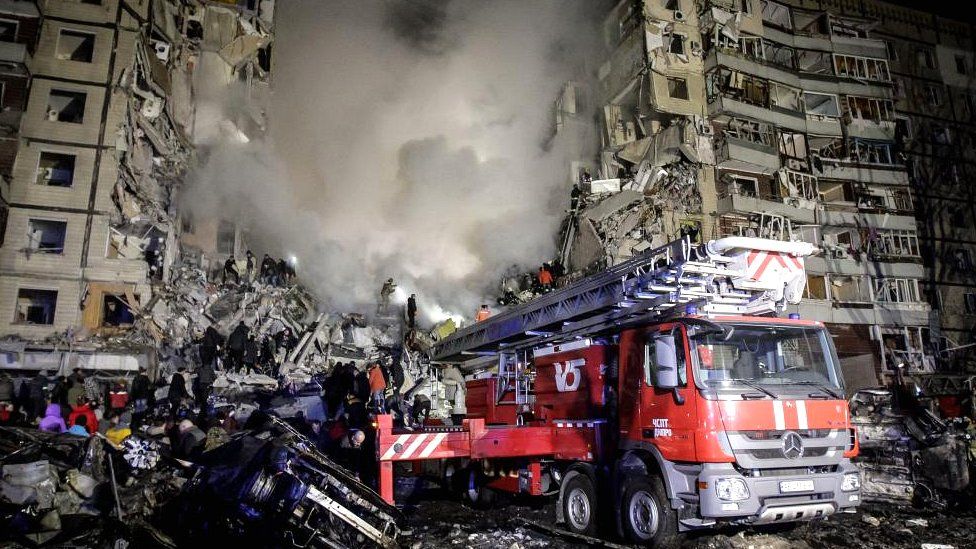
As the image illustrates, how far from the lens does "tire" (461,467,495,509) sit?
10.1 metres

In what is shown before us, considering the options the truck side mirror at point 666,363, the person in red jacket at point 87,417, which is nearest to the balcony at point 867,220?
the truck side mirror at point 666,363

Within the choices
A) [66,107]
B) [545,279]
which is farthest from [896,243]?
[66,107]

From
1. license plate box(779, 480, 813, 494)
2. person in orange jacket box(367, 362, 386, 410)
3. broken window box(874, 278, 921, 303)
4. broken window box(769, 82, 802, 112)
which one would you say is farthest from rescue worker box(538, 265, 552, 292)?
broken window box(874, 278, 921, 303)

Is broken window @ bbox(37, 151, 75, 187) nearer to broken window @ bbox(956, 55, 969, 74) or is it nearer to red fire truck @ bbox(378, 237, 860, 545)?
red fire truck @ bbox(378, 237, 860, 545)

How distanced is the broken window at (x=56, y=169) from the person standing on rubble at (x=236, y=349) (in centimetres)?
1273

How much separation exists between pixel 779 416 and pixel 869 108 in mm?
33819

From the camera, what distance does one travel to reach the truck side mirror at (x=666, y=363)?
21.4ft

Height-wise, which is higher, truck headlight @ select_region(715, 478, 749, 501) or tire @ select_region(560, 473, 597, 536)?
truck headlight @ select_region(715, 478, 749, 501)

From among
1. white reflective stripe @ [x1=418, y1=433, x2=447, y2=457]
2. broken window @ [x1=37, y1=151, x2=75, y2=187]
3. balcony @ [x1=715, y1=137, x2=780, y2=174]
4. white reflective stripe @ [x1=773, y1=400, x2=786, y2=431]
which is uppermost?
balcony @ [x1=715, y1=137, x2=780, y2=174]

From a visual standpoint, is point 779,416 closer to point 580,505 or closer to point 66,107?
point 580,505

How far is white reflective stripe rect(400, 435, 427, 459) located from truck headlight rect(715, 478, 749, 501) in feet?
12.2

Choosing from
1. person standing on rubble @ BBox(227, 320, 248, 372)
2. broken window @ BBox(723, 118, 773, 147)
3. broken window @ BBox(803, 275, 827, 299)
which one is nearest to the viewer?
person standing on rubble @ BBox(227, 320, 248, 372)

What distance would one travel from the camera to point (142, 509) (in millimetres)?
7188

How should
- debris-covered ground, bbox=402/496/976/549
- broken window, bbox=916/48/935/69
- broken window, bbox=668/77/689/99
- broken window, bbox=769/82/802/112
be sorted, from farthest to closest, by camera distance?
broken window, bbox=916/48/935/69
broken window, bbox=769/82/802/112
broken window, bbox=668/77/689/99
debris-covered ground, bbox=402/496/976/549
